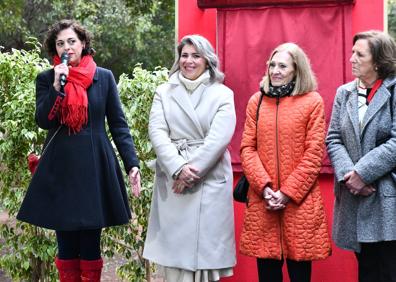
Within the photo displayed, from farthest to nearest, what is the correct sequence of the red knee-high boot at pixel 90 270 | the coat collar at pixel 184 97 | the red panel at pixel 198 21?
1. the red panel at pixel 198 21
2. the coat collar at pixel 184 97
3. the red knee-high boot at pixel 90 270

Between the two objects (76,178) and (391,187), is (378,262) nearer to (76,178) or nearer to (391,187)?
(391,187)

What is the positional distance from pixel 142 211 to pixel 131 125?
0.75 meters

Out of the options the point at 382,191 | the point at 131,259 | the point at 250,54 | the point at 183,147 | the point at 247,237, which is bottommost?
the point at 131,259

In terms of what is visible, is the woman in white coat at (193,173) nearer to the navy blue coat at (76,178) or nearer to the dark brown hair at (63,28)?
the navy blue coat at (76,178)

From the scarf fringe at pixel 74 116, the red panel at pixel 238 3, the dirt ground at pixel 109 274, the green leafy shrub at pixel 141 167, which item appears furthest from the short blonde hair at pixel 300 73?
the dirt ground at pixel 109 274

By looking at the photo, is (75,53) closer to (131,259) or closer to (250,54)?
(250,54)

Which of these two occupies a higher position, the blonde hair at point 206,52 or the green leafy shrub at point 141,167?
the blonde hair at point 206,52

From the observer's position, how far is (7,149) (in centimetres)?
498

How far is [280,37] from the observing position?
15.5 feet

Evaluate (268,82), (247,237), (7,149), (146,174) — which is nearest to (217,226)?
(247,237)

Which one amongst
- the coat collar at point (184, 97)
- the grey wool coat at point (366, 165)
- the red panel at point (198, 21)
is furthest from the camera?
the red panel at point (198, 21)

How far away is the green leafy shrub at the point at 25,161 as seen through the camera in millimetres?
4969

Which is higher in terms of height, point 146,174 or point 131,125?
Answer: point 131,125

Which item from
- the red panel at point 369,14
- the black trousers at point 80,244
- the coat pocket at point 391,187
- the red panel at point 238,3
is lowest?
the black trousers at point 80,244
